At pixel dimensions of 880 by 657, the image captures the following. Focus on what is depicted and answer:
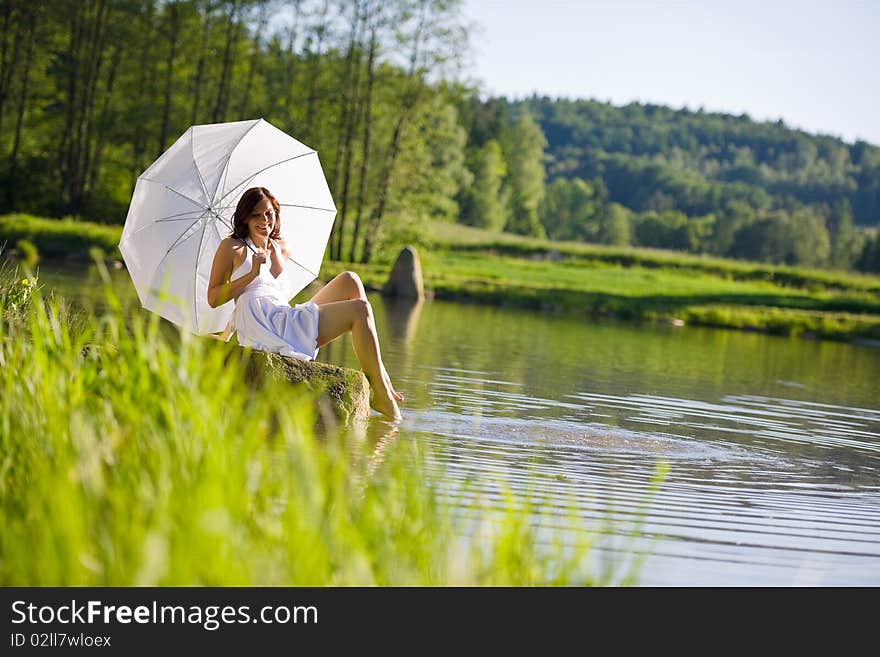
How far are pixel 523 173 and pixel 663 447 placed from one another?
103654 mm

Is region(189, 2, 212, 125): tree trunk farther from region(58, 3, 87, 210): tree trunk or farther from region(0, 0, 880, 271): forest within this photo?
region(58, 3, 87, 210): tree trunk

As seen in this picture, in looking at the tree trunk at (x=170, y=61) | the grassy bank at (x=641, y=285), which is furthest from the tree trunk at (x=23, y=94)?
the grassy bank at (x=641, y=285)

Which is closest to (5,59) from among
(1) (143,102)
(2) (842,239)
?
(1) (143,102)

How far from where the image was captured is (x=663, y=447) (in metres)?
10.0

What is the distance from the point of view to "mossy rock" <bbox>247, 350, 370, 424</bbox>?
30.3 feet

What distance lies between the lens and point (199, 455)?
4.34 m

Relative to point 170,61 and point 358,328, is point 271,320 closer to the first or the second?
point 358,328

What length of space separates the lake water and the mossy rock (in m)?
0.43

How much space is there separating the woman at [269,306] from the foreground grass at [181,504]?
3.77 metres

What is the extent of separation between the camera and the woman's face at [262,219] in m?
9.29

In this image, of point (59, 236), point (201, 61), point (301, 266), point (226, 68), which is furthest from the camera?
point (226, 68)

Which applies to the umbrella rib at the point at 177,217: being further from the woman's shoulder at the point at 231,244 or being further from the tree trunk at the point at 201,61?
the tree trunk at the point at 201,61

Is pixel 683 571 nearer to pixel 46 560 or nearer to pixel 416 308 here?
pixel 46 560
